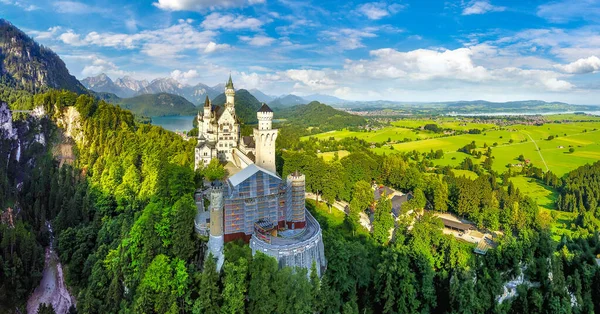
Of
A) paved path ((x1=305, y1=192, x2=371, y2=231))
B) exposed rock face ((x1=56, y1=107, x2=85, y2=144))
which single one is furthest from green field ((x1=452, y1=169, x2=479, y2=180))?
exposed rock face ((x1=56, y1=107, x2=85, y2=144))

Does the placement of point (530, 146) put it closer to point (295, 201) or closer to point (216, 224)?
point (295, 201)

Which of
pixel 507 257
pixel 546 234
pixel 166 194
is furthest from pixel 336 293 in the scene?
pixel 546 234

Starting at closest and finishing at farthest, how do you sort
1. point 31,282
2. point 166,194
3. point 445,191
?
A: 1. point 166,194
2. point 31,282
3. point 445,191

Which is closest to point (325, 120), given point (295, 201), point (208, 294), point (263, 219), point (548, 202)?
point (548, 202)

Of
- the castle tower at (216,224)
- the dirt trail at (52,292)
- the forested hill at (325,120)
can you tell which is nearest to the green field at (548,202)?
the castle tower at (216,224)

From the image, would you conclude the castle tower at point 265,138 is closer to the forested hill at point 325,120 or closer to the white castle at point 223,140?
the white castle at point 223,140

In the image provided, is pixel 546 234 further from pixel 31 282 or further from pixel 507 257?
pixel 31 282
